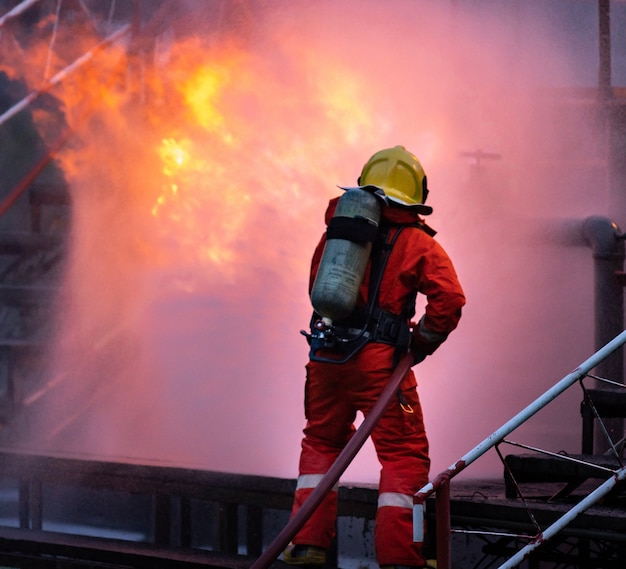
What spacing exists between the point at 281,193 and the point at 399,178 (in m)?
3.37

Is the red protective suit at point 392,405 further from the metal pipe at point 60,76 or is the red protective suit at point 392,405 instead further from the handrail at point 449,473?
the metal pipe at point 60,76

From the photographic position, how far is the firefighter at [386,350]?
3.67 meters

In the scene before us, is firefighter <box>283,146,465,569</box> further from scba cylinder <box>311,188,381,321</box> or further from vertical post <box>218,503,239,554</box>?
vertical post <box>218,503,239,554</box>

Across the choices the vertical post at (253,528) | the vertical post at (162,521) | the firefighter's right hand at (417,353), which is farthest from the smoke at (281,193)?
the firefighter's right hand at (417,353)

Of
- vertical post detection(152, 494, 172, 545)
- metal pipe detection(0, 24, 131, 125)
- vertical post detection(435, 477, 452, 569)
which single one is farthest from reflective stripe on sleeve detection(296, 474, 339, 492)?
metal pipe detection(0, 24, 131, 125)

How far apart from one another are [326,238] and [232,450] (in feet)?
10.3

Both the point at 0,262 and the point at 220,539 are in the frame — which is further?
the point at 0,262

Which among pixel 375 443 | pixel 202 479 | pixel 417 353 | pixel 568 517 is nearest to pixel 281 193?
pixel 202 479

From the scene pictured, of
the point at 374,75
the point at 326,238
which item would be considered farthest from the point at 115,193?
the point at 326,238

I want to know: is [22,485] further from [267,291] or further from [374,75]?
[374,75]

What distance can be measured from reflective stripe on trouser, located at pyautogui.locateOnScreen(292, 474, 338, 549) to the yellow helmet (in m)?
1.17

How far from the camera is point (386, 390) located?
362 cm

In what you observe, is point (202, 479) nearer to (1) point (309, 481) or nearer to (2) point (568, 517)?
(1) point (309, 481)

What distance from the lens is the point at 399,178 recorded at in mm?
3883
